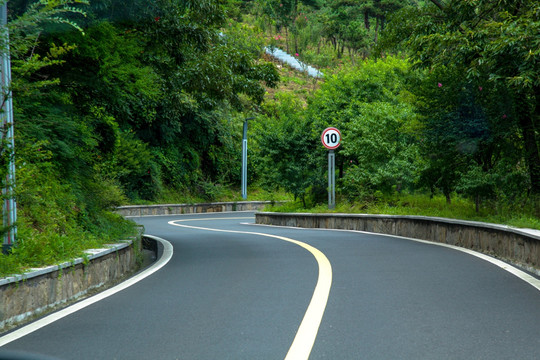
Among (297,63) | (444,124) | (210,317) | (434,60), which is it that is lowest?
(210,317)

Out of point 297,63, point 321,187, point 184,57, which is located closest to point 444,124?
point 184,57

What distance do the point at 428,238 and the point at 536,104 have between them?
414 centimetres

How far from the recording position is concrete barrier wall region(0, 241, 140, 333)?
Result: 6.32 m

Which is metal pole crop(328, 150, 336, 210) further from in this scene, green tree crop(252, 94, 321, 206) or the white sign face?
green tree crop(252, 94, 321, 206)

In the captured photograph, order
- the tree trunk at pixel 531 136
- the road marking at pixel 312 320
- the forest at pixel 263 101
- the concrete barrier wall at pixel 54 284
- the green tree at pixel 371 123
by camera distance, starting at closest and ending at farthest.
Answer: the road marking at pixel 312 320, the concrete barrier wall at pixel 54 284, the forest at pixel 263 101, the tree trunk at pixel 531 136, the green tree at pixel 371 123

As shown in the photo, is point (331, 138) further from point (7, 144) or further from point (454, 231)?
point (7, 144)

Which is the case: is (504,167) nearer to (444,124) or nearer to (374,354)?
(444,124)

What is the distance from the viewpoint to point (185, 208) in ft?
138

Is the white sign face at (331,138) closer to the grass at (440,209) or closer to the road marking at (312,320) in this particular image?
the grass at (440,209)

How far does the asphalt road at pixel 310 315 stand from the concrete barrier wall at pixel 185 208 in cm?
2718

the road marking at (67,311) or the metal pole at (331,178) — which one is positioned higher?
the metal pole at (331,178)

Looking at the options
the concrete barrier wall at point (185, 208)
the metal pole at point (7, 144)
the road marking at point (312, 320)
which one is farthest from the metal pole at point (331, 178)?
the metal pole at point (7, 144)

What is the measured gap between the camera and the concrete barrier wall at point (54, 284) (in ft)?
20.7

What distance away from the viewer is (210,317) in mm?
6516
